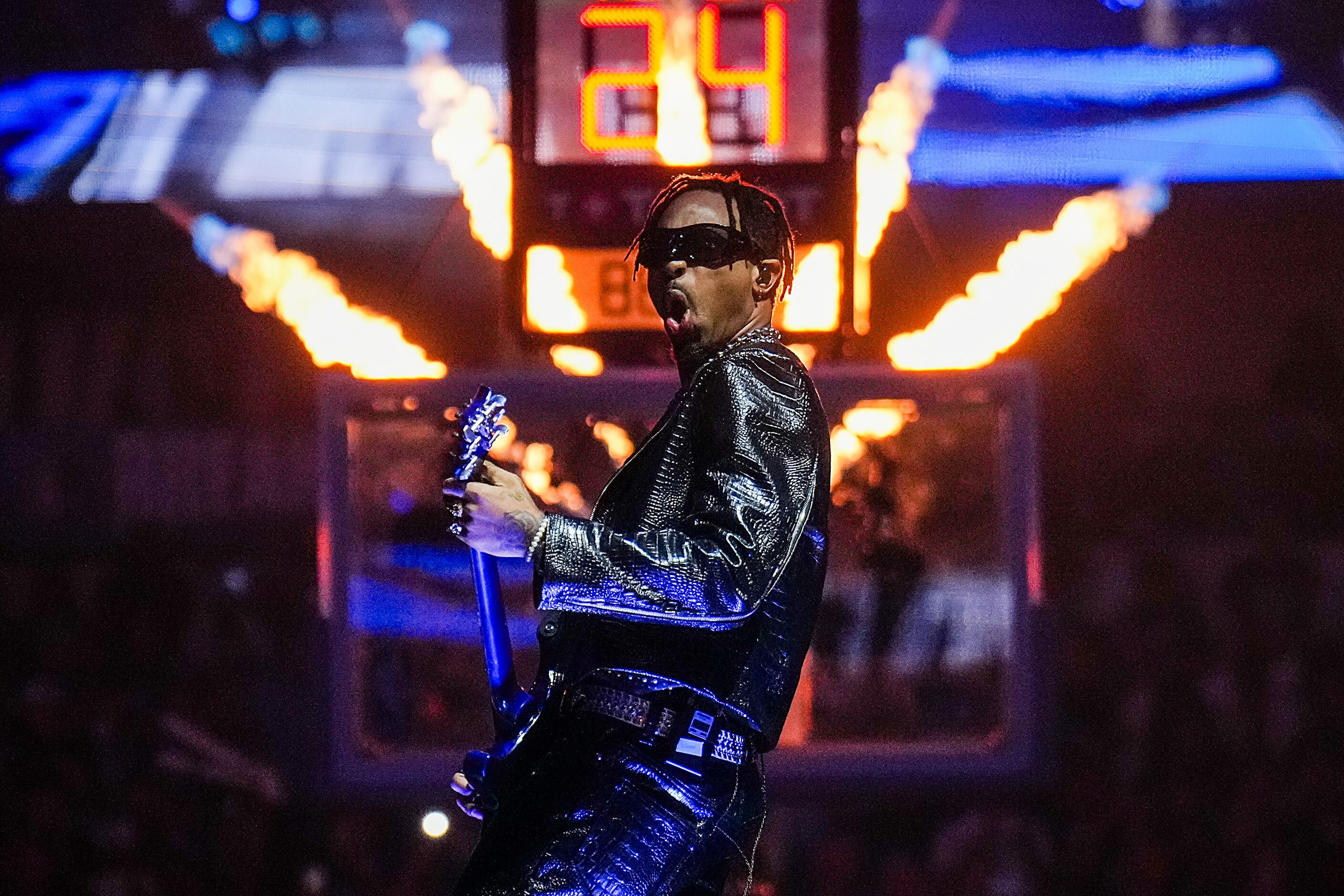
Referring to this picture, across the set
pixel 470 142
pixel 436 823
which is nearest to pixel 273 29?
pixel 470 142

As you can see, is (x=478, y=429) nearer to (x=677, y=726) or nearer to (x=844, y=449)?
(x=677, y=726)

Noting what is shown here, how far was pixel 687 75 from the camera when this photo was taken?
407 centimetres

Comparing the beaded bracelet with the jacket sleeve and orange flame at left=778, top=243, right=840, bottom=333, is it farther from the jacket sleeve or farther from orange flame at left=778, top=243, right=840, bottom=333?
orange flame at left=778, top=243, right=840, bottom=333

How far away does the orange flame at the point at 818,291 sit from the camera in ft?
13.3

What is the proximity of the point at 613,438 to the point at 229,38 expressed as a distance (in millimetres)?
3788

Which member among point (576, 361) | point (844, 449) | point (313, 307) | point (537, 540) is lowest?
point (844, 449)

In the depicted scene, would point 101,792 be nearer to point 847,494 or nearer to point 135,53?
point 847,494

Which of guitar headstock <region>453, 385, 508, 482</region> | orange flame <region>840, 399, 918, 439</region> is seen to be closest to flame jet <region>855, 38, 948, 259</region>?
orange flame <region>840, 399, 918, 439</region>

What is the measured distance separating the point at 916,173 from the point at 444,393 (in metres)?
3.18

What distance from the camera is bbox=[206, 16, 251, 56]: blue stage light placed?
7.07m

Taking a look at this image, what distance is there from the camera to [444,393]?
448 cm

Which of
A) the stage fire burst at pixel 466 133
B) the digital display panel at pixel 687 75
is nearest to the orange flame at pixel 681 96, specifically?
the digital display panel at pixel 687 75

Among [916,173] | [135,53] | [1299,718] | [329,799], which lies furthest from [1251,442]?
[135,53]

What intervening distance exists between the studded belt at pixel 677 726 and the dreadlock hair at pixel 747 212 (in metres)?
0.56
